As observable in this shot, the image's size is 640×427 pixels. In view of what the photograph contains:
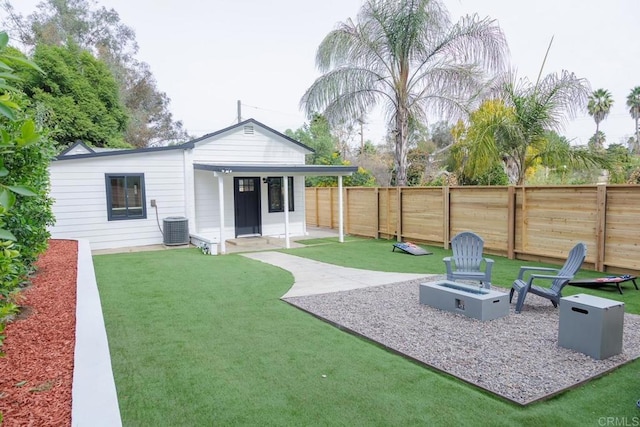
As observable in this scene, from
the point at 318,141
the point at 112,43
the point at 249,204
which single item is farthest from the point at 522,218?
the point at 112,43

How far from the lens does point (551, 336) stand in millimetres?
4656

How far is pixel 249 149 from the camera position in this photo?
13852 mm

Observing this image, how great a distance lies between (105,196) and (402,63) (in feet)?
30.8

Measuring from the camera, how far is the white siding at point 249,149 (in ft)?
43.2

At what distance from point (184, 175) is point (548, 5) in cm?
1239

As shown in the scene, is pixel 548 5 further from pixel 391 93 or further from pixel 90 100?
pixel 90 100

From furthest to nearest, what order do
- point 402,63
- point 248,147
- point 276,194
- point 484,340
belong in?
point 276,194, point 248,147, point 402,63, point 484,340

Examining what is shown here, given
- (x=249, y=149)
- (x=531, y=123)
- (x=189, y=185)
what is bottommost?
(x=189, y=185)

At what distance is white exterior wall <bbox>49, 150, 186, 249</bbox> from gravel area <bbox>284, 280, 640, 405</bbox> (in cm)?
762

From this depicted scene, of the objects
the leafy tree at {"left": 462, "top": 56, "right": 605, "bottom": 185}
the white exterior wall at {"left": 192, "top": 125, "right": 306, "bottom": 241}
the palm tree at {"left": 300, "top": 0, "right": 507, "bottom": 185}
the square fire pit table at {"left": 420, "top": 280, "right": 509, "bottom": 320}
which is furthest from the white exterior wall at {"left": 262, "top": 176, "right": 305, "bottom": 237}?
the square fire pit table at {"left": 420, "top": 280, "right": 509, "bottom": 320}

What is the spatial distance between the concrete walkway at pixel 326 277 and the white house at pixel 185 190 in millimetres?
2652

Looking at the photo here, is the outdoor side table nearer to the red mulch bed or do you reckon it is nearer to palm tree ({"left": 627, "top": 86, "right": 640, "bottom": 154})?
the red mulch bed

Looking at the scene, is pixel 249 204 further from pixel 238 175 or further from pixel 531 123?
pixel 531 123

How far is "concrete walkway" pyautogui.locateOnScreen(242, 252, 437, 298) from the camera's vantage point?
7.06 m
